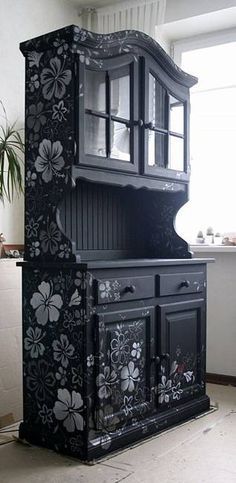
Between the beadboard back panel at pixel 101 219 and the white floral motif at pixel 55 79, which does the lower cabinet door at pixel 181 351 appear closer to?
the beadboard back panel at pixel 101 219

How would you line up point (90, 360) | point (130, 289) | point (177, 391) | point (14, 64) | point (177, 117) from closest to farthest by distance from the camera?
1. point (90, 360)
2. point (130, 289)
3. point (177, 391)
4. point (177, 117)
5. point (14, 64)

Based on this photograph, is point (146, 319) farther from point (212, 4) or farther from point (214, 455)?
point (212, 4)

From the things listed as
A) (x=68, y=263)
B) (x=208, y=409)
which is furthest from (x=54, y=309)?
(x=208, y=409)

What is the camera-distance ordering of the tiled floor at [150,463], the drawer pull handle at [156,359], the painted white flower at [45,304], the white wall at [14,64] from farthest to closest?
1. the white wall at [14,64]
2. the drawer pull handle at [156,359]
3. the painted white flower at [45,304]
4. the tiled floor at [150,463]

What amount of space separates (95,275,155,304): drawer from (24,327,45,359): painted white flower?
1.14ft

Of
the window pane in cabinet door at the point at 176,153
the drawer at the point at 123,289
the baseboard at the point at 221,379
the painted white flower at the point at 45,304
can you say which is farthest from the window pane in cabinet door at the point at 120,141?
the baseboard at the point at 221,379

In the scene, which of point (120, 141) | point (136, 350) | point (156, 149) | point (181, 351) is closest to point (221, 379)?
A: point (181, 351)

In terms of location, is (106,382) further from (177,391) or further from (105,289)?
(177,391)

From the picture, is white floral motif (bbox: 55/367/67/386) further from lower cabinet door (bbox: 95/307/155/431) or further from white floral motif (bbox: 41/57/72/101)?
white floral motif (bbox: 41/57/72/101)

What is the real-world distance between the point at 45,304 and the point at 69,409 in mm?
465

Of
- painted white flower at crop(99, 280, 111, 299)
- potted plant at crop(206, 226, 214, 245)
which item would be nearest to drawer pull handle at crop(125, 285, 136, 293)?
painted white flower at crop(99, 280, 111, 299)

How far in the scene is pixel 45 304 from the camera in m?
2.51

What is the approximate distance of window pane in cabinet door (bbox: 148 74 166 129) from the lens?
284 cm

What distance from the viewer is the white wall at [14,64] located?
325 centimetres
